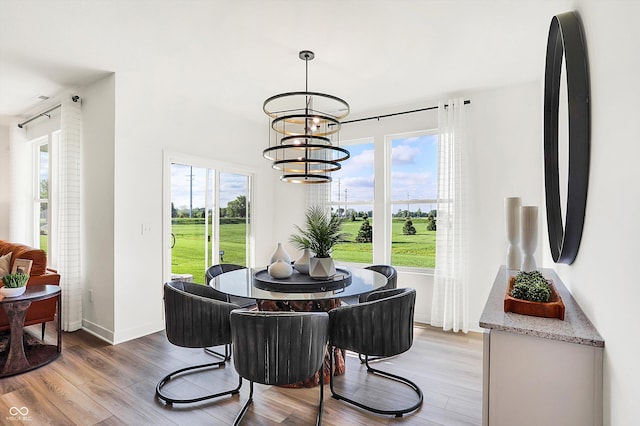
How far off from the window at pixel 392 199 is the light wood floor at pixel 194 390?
1.48m

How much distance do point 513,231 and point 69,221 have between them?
4.45 meters

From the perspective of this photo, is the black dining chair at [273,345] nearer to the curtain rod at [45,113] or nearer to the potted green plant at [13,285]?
the potted green plant at [13,285]

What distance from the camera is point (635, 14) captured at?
0.99 meters

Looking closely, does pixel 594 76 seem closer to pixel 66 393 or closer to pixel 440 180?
pixel 440 180

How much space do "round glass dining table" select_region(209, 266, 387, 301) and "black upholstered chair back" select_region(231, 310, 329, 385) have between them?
0.37 meters

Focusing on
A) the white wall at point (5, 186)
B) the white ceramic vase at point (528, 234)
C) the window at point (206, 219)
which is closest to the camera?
the white ceramic vase at point (528, 234)

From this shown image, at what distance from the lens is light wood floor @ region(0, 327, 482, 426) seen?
87.2 inches

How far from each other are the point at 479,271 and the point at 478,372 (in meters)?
1.34

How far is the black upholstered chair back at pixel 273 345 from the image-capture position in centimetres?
185

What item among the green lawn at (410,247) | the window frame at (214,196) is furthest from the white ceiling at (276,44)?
the green lawn at (410,247)

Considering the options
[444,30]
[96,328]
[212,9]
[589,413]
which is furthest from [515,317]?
[96,328]

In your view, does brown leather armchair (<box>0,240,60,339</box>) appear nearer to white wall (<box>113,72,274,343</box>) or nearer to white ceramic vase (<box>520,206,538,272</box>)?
white wall (<box>113,72,274,343</box>)

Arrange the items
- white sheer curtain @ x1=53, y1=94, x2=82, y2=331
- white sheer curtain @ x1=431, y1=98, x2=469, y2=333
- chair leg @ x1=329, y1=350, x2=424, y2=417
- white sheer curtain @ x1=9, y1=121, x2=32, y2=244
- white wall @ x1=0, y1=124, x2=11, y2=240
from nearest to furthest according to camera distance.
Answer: chair leg @ x1=329, y1=350, x2=424, y2=417 < white sheer curtain @ x1=53, y1=94, x2=82, y2=331 < white sheer curtain @ x1=431, y1=98, x2=469, y2=333 < white sheer curtain @ x1=9, y1=121, x2=32, y2=244 < white wall @ x1=0, y1=124, x2=11, y2=240

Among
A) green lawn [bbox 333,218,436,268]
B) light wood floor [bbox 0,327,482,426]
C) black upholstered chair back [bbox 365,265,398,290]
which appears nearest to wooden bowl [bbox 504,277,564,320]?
light wood floor [bbox 0,327,482,426]
